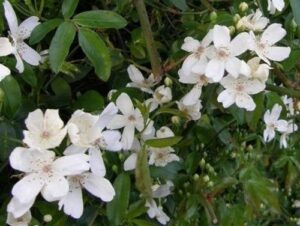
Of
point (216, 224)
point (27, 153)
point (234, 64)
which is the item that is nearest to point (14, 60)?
point (27, 153)

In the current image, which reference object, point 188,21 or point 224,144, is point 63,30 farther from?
point 224,144

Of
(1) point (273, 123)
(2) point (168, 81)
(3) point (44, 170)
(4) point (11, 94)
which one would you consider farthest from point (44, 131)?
(1) point (273, 123)

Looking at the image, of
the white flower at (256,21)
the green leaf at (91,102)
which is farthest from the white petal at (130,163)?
the white flower at (256,21)

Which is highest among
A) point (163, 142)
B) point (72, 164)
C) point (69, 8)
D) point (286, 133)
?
point (69, 8)

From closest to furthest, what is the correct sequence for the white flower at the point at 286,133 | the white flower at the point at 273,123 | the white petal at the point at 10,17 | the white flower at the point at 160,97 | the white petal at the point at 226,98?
the white petal at the point at 10,17
the white petal at the point at 226,98
the white flower at the point at 160,97
the white flower at the point at 273,123
the white flower at the point at 286,133

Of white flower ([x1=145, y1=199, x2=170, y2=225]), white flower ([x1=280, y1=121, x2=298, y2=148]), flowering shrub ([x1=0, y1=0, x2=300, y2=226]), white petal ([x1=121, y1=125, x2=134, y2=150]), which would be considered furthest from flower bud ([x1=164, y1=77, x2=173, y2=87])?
white flower ([x1=280, y1=121, x2=298, y2=148])

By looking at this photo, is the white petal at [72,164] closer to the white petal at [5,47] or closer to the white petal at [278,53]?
the white petal at [5,47]

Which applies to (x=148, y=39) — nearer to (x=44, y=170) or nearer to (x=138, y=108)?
(x=138, y=108)

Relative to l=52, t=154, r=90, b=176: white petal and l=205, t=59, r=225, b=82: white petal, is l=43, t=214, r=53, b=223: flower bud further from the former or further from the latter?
l=205, t=59, r=225, b=82: white petal

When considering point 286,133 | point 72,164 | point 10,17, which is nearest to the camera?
point 72,164
